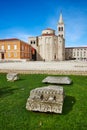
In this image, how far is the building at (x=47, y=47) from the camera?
224ft

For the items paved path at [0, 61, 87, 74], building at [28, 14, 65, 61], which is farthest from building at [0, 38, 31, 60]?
paved path at [0, 61, 87, 74]

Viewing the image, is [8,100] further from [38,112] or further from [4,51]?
[4,51]

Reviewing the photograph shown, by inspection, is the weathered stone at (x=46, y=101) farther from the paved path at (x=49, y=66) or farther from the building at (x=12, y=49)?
the building at (x=12, y=49)

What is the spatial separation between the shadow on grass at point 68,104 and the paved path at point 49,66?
9.45 m

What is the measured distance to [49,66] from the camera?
20.7 metres

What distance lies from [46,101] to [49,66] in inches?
531

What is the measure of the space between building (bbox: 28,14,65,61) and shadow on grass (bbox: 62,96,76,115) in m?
58.7

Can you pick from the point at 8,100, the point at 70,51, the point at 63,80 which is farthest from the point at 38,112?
→ the point at 70,51

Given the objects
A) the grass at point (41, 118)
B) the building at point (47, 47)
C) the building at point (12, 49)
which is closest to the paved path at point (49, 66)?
the grass at point (41, 118)

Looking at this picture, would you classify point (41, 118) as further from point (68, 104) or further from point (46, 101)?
point (68, 104)

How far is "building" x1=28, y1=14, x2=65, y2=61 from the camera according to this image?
68.3 metres

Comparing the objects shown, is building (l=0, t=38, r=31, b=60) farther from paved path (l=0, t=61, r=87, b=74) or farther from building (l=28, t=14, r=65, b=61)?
paved path (l=0, t=61, r=87, b=74)

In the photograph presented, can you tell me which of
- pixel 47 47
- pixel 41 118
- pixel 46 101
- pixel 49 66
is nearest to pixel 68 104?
pixel 46 101

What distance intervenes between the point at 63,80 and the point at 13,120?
7406 mm
